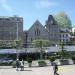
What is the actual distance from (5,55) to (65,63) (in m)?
40.8

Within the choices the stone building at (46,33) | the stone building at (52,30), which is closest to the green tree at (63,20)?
the stone building at (46,33)

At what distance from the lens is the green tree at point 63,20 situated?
147 meters

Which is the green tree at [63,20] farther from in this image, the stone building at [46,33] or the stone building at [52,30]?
the stone building at [52,30]

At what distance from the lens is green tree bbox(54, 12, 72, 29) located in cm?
14700

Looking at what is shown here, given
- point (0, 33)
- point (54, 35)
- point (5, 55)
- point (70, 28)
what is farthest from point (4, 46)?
point (70, 28)

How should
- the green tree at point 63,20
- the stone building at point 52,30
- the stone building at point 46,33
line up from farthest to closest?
1. the green tree at point 63,20
2. the stone building at point 52,30
3. the stone building at point 46,33

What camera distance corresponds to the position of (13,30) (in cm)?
11775

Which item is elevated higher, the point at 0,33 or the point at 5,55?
the point at 0,33

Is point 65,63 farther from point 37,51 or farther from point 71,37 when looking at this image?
point 71,37

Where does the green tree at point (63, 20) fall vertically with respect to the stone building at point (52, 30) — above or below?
above

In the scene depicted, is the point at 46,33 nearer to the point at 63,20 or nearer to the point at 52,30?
the point at 52,30

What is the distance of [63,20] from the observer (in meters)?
147

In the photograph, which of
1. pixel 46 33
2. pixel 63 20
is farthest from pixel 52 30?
pixel 63 20

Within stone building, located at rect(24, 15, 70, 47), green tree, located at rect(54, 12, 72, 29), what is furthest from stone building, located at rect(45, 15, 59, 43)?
green tree, located at rect(54, 12, 72, 29)
